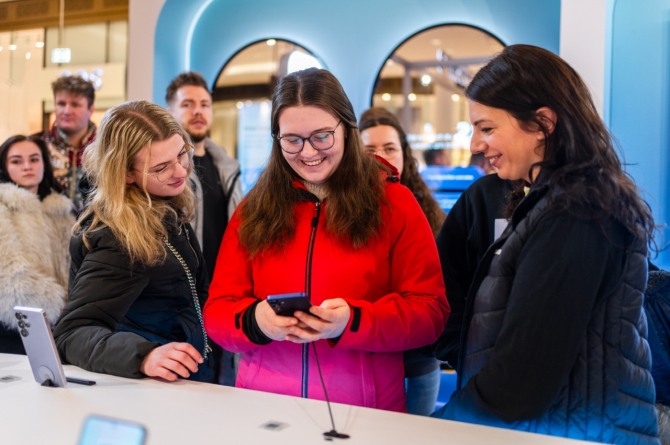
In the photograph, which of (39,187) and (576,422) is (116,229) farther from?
(39,187)

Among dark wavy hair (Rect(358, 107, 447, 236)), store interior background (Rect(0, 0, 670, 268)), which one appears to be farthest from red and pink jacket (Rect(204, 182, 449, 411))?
dark wavy hair (Rect(358, 107, 447, 236))

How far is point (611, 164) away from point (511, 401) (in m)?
0.54

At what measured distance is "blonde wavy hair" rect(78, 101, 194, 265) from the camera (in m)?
2.04

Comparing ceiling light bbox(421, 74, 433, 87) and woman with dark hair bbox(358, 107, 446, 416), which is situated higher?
ceiling light bbox(421, 74, 433, 87)

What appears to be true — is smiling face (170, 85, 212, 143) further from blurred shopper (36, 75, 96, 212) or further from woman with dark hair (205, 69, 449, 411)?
woman with dark hair (205, 69, 449, 411)

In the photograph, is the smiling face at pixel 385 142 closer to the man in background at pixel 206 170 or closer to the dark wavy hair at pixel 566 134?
the man in background at pixel 206 170

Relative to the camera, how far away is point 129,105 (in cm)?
230

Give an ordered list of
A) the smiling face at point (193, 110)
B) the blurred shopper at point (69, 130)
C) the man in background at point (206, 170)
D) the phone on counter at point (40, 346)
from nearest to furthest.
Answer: the phone on counter at point (40, 346) → the man in background at point (206, 170) → the smiling face at point (193, 110) → the blurred shopper at point (69, 130)

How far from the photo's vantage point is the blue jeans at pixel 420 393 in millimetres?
2777

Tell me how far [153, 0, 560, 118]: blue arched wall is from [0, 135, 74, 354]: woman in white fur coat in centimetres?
141

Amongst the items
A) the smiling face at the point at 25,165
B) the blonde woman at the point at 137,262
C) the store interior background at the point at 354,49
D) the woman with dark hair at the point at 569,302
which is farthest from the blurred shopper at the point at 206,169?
the woman with dark hair at the point at 569,302

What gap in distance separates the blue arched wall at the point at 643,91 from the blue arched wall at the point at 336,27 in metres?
0.92

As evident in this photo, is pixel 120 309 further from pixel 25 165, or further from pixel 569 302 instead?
pixel 25 165

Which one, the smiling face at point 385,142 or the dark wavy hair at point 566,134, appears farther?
the smiling face at point 385,142
